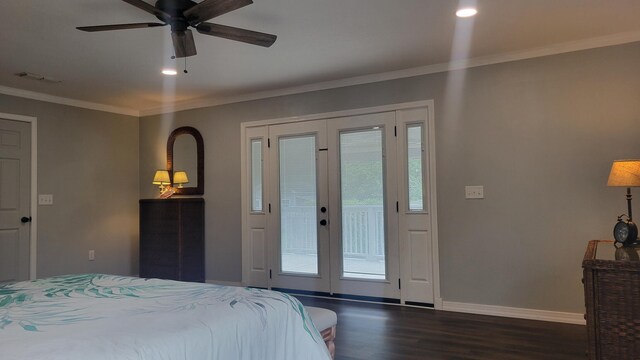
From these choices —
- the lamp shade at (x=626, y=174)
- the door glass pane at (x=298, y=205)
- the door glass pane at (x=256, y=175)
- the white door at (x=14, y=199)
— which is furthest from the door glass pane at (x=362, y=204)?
the white door at (x=14, y=199)

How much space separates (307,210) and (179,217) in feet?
5.40

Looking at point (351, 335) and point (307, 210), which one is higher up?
point (307, 210)

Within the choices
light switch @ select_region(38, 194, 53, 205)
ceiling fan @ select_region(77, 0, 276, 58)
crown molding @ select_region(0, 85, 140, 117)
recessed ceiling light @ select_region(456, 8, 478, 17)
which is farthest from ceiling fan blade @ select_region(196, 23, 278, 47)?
light switch @ select_region(38, 194, 53, 205)

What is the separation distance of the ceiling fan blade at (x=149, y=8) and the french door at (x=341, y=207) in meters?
2.43

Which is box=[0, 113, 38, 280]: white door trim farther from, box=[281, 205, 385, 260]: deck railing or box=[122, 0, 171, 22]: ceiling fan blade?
box=[122, 0, 171, 22]: ceiling fan blade

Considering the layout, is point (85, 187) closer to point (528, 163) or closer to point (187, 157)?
point (187, 157)

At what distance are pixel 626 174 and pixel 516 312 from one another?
1.56m

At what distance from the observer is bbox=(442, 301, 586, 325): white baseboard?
11.9 feet

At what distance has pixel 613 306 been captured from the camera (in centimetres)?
208

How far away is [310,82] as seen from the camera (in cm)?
476

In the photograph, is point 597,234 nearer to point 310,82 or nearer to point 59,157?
point 310,82

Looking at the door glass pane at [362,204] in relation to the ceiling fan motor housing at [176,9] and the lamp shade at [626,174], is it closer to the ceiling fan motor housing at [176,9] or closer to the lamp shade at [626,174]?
the lamp shade at [626,174]

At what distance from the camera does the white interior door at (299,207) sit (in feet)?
15.6

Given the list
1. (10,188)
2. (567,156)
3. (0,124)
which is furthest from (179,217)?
(567,156)
